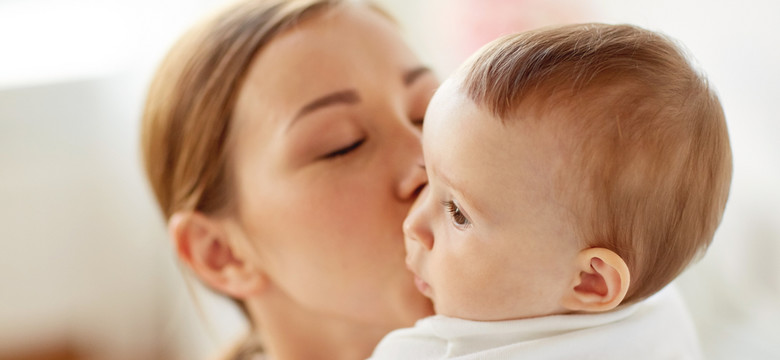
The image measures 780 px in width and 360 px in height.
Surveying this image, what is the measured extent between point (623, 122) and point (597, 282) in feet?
0.58

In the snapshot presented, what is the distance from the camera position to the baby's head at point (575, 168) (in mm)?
716

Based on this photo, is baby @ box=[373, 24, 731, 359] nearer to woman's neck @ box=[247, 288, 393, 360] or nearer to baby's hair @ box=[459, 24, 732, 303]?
baby's hair @ box=[459, 24, 732, 303]

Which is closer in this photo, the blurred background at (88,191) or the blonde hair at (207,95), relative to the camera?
the blonde hair at (207,95)

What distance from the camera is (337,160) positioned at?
110 cm

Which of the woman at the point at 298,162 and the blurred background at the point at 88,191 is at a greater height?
the woman at the point at 298,162

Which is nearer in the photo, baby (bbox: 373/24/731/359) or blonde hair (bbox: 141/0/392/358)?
baby (bbox: 373/24/731/359)

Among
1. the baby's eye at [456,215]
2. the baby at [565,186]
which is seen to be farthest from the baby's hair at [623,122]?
the baby's eye at [456,215]

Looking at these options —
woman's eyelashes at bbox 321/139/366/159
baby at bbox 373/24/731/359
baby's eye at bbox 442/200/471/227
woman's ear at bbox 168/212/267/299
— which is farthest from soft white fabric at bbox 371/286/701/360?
woman's ear at bbox 168/212/267/299

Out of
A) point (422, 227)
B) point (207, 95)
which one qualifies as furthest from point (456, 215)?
point (207, 95)

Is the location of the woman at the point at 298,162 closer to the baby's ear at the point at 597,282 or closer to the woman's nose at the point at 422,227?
the woman's nose at the point at 422,227

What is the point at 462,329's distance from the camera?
85 centimetres

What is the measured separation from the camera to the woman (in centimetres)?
107

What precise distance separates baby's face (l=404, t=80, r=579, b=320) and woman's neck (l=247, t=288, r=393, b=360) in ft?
1.34

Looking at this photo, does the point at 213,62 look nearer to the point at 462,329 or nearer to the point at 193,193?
the point at 193,193
